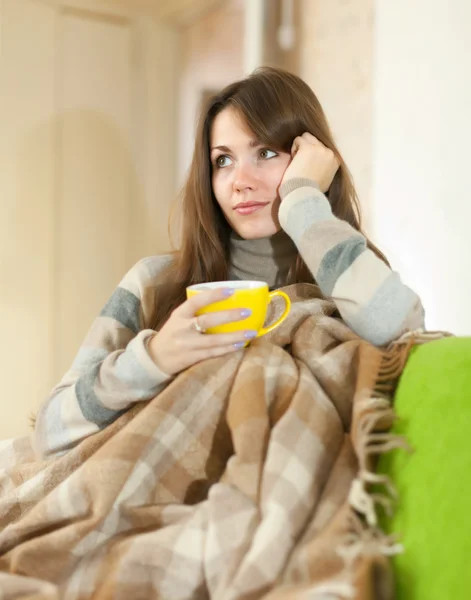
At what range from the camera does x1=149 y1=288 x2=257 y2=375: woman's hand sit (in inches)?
29.8

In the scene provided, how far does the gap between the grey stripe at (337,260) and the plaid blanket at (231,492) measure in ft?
0.23

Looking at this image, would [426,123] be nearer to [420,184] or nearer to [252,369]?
[420,184]

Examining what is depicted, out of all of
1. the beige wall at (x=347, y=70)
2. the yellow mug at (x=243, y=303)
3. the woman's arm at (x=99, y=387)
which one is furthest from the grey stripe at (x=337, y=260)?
the beige wall at (x=347, y=70)

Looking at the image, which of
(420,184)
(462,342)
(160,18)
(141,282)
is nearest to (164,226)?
(160,18)

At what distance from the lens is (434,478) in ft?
1.92

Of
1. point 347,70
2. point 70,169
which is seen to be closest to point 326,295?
point 347,70

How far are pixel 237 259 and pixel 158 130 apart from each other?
117 centimetres

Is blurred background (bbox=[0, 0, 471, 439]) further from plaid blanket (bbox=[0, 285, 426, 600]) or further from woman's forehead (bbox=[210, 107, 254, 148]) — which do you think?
plaid blanket (bbox=[0, 285, 426, 600])

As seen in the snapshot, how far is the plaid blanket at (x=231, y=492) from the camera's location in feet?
1.87

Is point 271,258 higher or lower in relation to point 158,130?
lower

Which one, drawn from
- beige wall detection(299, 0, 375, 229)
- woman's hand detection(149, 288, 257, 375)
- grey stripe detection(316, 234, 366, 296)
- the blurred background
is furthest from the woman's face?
beige wall detection(299, 0, 375, 229)

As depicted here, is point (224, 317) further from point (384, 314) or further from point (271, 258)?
point (271, 258)

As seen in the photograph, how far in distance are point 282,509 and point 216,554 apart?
8cm

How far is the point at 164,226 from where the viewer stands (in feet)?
7.02
